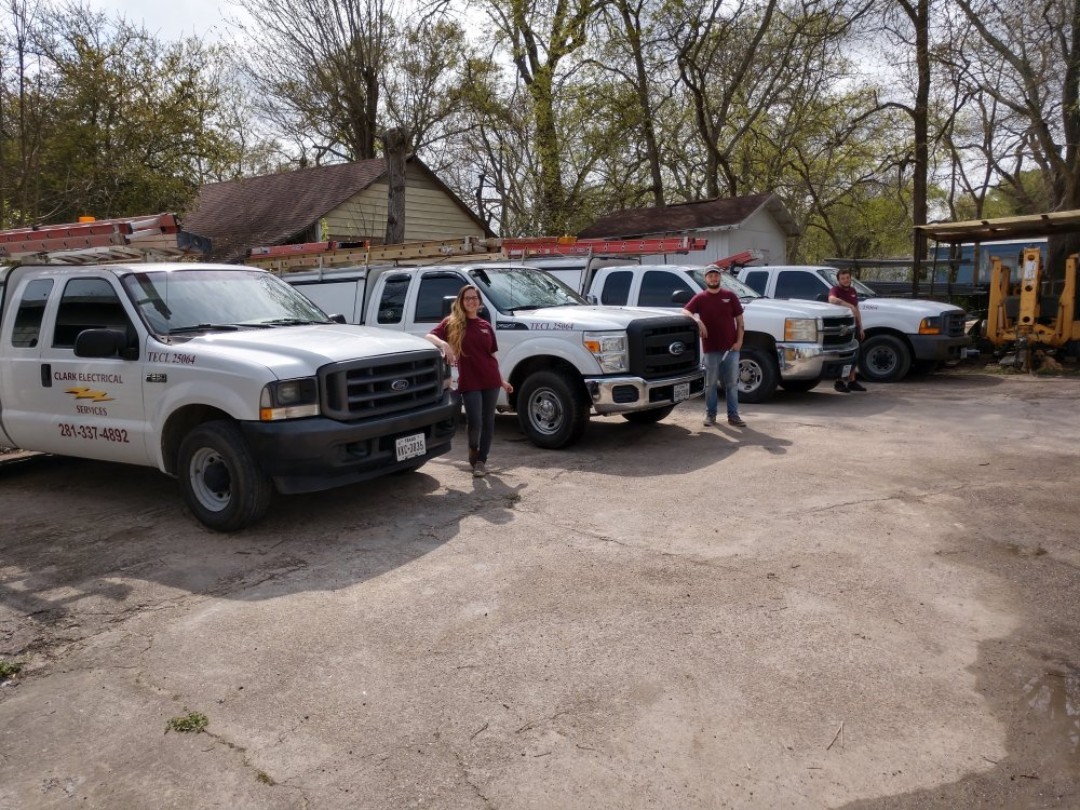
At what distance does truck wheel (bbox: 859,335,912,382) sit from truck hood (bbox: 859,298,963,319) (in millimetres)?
452

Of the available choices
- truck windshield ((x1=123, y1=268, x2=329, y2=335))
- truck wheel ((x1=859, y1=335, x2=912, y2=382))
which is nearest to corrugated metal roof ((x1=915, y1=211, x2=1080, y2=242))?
truck wheel ((x1=859, y1=335, x2=912, y2=382))

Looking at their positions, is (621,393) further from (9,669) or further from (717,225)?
(717,225)

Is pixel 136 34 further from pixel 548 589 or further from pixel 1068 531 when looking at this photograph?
pixel 1068 531

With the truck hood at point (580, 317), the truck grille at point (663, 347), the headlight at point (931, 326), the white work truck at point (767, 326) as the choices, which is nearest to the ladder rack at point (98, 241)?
the truck hood at point (580, 317)

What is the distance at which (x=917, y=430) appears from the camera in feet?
30.1

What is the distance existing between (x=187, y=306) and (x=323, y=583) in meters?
2.71

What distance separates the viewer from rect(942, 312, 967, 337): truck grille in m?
13.2

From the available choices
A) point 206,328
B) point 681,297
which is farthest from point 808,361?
point 206,328

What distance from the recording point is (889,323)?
1341 centimetres

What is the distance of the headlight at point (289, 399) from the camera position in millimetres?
5520

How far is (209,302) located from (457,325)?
6.59 ft

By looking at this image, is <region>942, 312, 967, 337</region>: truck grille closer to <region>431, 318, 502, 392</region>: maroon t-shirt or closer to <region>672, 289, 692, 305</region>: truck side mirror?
<region>672, 289, 692, 305</region>: truck side mirror

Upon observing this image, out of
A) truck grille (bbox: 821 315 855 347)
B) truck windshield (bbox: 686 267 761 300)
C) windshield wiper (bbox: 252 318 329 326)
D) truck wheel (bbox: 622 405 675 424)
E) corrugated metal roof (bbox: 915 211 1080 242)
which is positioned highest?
corrugated metal roof (bbox: 915 211 1080 242)

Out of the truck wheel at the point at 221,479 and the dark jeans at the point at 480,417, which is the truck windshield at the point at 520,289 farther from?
the truck wheel at the point at 221,479
